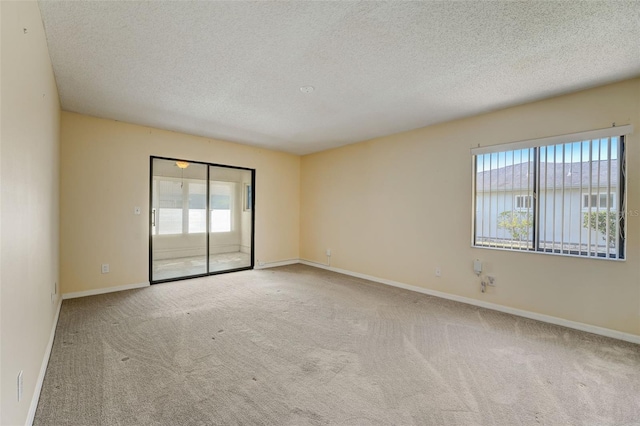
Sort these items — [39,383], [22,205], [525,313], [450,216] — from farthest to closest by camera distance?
[450,216] → [525,313] → [39,383] → [22,205]

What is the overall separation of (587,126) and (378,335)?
313cm

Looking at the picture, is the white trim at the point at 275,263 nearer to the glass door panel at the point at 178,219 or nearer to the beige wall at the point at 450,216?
the beige wall at the point at 450,216

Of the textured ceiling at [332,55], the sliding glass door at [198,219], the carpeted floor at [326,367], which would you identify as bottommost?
the carpeted floor at [326,367]

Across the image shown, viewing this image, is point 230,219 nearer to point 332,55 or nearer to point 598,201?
point 332,55

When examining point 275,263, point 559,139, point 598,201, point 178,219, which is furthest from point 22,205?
point 275,263

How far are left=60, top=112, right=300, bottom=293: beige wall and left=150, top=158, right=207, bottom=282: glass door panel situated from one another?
0.62 ft

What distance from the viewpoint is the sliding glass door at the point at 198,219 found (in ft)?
16.2

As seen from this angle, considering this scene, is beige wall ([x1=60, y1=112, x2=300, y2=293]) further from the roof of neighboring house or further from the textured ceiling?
the roof of neighboring house

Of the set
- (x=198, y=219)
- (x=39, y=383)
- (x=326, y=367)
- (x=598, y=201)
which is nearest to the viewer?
(x=39, y=383)

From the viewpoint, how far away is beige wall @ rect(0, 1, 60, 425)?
4.30 feet

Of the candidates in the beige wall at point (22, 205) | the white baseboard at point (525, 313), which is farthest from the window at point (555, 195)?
the beige wall at point (22, 205)

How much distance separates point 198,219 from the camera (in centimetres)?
535

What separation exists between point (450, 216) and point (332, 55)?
112 inches

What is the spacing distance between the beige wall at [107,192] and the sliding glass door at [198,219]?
20 centimetres
